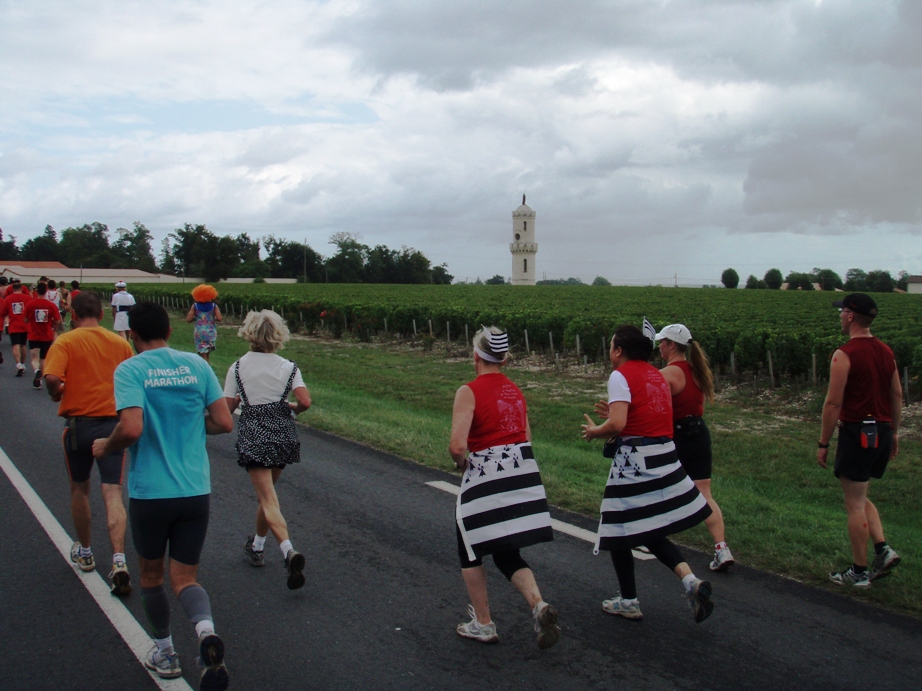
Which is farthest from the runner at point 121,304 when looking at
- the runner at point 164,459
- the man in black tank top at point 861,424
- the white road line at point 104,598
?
the man in black tank top at point 861,424

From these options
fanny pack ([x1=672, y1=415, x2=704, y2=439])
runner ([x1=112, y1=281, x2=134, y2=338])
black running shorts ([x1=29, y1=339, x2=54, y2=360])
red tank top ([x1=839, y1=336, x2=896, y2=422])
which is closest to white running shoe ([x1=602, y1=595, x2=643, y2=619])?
fanny pack ([x1=672, y1=415, x2=704, y2=439])

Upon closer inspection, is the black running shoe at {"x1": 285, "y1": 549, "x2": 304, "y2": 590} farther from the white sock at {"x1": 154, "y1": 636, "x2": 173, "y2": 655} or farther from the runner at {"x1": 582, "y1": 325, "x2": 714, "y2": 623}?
the runner at {"x1": 582, "y1": 325, "x2": 714, "y2": 623}

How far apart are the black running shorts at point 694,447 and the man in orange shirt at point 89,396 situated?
3.81m

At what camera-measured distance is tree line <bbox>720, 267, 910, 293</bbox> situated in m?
132

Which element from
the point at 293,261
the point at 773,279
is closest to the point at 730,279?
the point at 773,279

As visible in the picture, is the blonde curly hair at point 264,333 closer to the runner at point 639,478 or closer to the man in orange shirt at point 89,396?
the man in orange shirt at point 89,396

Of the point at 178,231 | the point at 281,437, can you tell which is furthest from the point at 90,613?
the point at 178,231

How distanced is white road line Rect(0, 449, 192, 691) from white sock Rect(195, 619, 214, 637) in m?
0.41

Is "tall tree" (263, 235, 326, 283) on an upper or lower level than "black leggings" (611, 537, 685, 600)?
upper

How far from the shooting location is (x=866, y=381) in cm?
539

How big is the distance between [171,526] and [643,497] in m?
2.63

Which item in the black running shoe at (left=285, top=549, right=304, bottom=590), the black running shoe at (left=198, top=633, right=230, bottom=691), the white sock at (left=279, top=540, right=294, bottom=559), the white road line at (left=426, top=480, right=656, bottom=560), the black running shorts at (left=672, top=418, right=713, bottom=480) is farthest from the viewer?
the white road line at (left=426, top=480, right=656, bottom=560)

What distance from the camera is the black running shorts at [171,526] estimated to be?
3.82 meters

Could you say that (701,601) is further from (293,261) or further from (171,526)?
(293,261)
